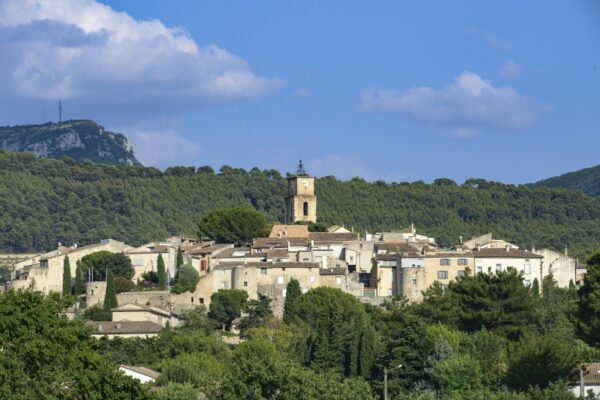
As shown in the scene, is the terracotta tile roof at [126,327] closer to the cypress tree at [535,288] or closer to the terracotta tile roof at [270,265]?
the terracotta tile roof at [270,265]

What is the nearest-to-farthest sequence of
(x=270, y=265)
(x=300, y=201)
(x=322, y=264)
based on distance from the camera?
(x=270, y=265) → (x=322, y=264) → (x=300, y=201)

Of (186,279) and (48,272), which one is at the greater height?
(48,272)

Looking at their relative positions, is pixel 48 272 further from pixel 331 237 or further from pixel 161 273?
pixel 331 237

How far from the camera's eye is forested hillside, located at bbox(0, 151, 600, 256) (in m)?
141

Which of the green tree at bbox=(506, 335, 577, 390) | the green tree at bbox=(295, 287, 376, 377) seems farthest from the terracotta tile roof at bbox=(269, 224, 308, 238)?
the green tree at bbox=(506, 335, 577, 390)

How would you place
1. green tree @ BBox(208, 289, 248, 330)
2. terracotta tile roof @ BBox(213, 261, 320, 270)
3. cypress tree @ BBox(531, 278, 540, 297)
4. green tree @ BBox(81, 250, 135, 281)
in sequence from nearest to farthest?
cypress tree @ BBox(531, 278, 540, 297) → green tree @ BBox(208, 289, 248, 330) → terracotta tile roof @ BBox(213, 261, 320, 270) → green tree @ BBox(81, 250, 135, 281)

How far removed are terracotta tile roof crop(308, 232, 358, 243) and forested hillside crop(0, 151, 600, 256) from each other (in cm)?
3186

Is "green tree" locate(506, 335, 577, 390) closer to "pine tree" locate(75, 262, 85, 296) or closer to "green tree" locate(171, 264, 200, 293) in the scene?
"green tree" locate(171, 264, 200, 293)

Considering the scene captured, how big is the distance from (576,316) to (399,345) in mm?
6523

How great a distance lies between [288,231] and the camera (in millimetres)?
98188

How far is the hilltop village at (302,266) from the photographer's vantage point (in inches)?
3310

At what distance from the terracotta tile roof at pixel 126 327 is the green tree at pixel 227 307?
2.77 metres

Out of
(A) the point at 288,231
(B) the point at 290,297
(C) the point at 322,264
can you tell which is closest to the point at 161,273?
(C) the point at 322,264

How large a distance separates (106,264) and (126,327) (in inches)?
481
